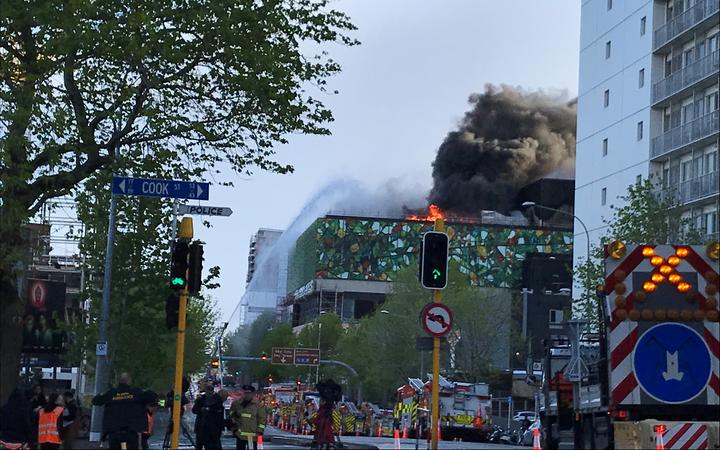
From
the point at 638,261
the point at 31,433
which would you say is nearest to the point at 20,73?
the point at 31,433

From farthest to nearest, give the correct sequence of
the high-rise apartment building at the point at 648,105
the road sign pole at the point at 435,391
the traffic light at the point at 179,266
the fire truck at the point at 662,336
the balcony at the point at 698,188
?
the high-rise apartment building at the point at 648,105 → the balcony at the point at 698,188 → the road sign pole at the point at 435,391 → the traffic light at the point at 179,266 → the fire truck at the point at 662,336

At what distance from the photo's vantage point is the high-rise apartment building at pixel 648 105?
6656 cm

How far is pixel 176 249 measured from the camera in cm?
2166

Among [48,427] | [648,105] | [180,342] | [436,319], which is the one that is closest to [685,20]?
[648,105]

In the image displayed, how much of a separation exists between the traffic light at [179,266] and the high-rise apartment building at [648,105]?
4275cm

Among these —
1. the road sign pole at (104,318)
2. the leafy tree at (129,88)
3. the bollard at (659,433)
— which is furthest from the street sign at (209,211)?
the road sign pole at (104,318)

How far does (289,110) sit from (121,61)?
3095 mm

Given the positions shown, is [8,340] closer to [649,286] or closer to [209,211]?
[209,211]

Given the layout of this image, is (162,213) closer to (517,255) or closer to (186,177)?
(186,177)

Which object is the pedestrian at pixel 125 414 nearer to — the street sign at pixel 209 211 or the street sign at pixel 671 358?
the street sign at pixel 209 211

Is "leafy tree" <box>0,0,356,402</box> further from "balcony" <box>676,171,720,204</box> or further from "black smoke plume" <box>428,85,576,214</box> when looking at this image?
"black smoke plume" <box>428,85,576,214</box>

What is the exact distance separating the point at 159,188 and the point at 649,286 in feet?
26.8

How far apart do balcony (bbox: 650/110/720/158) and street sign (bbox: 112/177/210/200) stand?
4599 cm

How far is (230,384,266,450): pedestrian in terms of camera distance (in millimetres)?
27359
